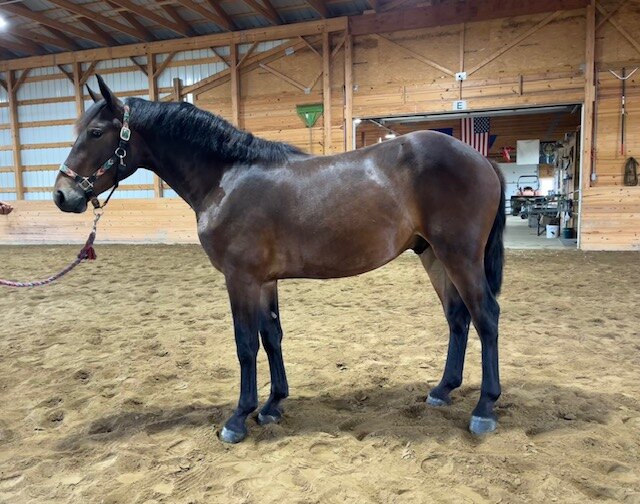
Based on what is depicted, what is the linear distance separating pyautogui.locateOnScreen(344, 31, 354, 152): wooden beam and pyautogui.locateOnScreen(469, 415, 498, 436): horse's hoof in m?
8.75

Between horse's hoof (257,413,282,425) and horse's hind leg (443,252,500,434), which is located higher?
horse's hind leg (443,252,500,434)

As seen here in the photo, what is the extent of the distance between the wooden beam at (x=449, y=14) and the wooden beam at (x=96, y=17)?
557 centimetres

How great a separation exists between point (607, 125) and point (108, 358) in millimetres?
10175

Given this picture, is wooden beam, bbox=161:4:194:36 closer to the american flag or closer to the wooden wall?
the wooden wall

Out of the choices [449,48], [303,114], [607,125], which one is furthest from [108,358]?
[607,125]

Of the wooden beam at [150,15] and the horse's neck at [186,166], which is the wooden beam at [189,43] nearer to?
the wooden beam at [150,15]

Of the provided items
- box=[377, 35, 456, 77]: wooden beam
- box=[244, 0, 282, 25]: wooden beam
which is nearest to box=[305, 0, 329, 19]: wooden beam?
box=[244, 0, 282, 25]: wooden beam

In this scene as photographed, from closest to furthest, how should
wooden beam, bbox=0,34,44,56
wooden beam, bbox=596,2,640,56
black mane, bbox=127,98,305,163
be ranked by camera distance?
1. black mane, bbox=127,98,305,163
2. wooden beam, bbox=596,2,640,56
3. wooden beam, bbox=0,34,44,56

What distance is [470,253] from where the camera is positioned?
2.27 meters

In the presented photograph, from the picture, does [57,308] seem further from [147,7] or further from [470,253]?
[147,7]

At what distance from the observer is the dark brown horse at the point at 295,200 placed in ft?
7.45

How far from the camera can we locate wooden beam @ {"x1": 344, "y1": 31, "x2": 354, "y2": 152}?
10.3 metres

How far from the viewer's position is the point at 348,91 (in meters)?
10.4

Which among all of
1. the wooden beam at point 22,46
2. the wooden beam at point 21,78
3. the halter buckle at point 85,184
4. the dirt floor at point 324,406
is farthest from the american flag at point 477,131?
the wooden beam at point 21,78
